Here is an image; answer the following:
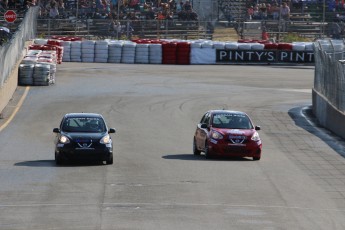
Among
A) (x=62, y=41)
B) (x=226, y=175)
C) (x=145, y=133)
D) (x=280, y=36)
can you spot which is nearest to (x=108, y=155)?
(x=226, y=175)

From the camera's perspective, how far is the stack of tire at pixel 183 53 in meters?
64.4

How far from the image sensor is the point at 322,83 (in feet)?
138

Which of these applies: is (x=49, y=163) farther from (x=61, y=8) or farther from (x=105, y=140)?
(x=61, y=8)

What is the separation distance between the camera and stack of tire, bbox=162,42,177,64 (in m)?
64.2

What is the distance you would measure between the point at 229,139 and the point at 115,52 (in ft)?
120

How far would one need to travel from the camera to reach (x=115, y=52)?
6431cm

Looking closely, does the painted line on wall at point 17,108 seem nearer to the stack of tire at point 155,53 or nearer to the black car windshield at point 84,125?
the black car windshield at point 84,125

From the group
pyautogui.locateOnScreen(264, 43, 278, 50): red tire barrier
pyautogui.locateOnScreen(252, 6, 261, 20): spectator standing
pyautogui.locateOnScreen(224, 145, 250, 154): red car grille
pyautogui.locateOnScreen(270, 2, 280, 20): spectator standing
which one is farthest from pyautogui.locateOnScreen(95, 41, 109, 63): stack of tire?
pyautogui.locateOnScreen(224, 145, 250, 154): red car grille

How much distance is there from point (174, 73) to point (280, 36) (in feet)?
49.3

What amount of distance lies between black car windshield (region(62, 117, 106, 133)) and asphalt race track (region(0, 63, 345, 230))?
104 centimetres

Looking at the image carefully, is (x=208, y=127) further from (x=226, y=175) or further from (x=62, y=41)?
(x=62, y=41)

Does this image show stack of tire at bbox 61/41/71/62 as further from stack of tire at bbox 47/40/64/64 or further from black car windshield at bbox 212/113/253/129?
black car windshield at bbox 212/113/253/129

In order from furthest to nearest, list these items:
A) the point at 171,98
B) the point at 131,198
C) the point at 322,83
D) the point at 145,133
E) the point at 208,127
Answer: the point at 171,98 < the point at 322,83 < the point at 145,133 < the point at 208,127 < the point at 131,198

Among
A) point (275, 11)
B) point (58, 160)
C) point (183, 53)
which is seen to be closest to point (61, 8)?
point (183, 53)
